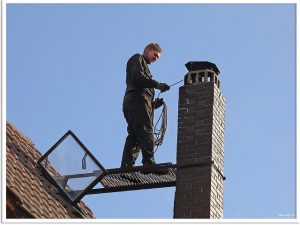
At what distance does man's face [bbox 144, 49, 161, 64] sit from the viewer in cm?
2030

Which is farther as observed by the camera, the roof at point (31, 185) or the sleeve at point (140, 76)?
the sleeve at point (140, 76)

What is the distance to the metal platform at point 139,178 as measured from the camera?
1971 cm

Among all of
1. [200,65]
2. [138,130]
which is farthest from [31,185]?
[200,65]

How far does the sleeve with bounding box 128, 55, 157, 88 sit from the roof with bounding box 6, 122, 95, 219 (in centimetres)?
174

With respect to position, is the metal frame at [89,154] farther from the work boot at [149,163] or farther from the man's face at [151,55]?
the man's face at [151,55]

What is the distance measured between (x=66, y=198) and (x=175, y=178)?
1.48 metres

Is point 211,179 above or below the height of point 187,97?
below

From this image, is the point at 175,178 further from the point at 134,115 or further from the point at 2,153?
the point at 2,153

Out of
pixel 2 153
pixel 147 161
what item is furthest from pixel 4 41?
pixel 147 161

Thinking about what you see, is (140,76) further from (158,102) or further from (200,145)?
(200,145)

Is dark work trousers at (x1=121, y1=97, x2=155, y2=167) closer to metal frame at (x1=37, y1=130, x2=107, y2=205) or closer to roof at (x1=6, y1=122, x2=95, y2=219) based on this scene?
metal frame at (x1=37, y1=130, x2=107, y2=205)

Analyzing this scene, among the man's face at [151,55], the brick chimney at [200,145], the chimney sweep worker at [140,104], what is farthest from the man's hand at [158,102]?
the man's face at [151,55]

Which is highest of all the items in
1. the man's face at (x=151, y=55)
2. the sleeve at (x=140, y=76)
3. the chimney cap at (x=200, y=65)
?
the man's face at (x=151, y=55)

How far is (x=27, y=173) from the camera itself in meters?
19.8
